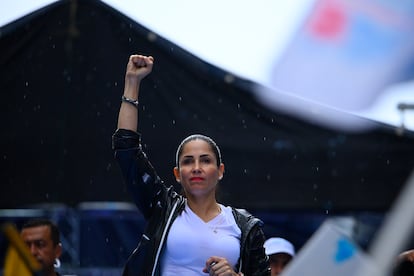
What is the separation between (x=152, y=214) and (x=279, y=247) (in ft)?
5.52

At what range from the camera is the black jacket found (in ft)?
11.4

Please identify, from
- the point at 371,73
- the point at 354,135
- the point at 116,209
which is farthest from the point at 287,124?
the point at 371,73

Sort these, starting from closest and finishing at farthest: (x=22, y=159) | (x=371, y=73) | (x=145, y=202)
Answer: (x=371, y=73) → (x=145, y=202) → (x=22, y=159)

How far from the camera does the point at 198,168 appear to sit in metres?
3.59

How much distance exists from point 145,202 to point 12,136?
1578 millimetres

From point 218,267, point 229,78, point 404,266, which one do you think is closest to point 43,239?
point 229,78

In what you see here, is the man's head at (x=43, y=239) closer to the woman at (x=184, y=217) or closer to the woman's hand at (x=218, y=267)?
the woman at (x=184, y=217)

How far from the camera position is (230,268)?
328cm

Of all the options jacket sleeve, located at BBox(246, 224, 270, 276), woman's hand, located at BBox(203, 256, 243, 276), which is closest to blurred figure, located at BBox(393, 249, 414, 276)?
jacket sleeve, located at BBox(246, 224, 270, 276)

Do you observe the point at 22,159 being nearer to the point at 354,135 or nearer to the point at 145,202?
the point at 145,202

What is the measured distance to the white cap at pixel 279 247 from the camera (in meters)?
5.10

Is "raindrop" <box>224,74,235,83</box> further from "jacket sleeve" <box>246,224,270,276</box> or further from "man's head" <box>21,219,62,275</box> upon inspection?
"jacket sleeve" <box>246,224,270,276</box>

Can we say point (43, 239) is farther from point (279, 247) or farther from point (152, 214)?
point (279, 247)

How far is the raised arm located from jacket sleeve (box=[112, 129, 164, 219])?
1.8 inches
